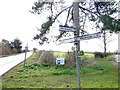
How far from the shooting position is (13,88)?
424 centimetres

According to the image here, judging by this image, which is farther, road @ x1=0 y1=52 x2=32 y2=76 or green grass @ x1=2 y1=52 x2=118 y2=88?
road @ x1=0 y1=52 x2=32 y2=76

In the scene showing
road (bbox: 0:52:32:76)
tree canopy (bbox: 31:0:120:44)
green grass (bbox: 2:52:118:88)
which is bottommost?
road (bbox: 0:52:32:76)

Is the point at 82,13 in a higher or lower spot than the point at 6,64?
higher

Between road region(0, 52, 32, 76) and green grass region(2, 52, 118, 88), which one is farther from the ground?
green grass region(2, 52, 118, 88)

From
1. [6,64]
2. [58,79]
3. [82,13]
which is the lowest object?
[6,64]

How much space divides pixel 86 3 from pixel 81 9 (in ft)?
2.27

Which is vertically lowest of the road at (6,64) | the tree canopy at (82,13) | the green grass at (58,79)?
the road at (6,64)

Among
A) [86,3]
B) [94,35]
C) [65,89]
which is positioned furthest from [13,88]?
[86,3]

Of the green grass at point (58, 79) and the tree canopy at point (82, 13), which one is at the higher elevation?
the tree canopy at point (82, 13)

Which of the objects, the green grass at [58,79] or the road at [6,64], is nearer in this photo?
the green grass at [58,79]

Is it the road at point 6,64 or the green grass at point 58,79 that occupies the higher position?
the green grass at point 58,79

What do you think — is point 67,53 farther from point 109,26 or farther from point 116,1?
point 116,1

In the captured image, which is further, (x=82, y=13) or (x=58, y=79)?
(x=82, y=13)

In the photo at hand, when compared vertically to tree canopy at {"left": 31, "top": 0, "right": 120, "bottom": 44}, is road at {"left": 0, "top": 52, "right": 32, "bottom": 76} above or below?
below
